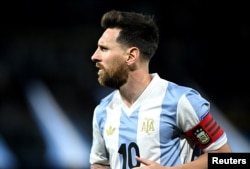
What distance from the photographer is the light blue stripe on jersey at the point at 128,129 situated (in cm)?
257

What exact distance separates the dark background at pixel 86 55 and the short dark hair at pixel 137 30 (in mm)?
3272

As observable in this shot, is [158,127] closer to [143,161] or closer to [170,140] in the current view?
[170,140]

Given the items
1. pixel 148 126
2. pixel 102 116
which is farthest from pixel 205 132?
pixel 102 116

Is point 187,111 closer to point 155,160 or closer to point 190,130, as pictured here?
point 190,130

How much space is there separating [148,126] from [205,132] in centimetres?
24

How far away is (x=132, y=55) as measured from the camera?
2664mm

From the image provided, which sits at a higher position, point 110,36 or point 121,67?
point 110,36

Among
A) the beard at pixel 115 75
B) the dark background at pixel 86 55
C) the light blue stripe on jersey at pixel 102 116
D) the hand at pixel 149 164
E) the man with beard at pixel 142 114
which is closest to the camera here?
the hand at pixel 149 164

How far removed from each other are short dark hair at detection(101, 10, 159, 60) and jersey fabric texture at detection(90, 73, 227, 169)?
0.16m

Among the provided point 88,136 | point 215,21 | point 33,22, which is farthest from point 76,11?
point 88,136

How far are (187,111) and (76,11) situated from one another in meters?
5.43

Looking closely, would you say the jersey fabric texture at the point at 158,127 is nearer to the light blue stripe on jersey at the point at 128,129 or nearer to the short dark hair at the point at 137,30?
the light blue stripe on jersey at the point at 128,129

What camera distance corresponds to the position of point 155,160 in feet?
8.25

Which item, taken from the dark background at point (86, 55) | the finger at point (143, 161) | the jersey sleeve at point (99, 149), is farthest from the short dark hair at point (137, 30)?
the dark background at point (86, 55)
